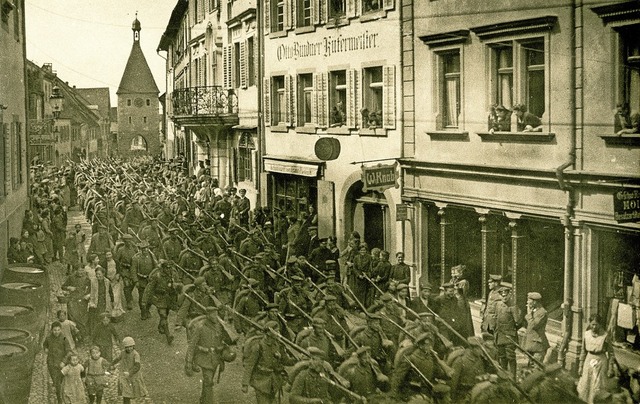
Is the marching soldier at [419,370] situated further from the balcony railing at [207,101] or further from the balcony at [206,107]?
the balcony railing at [207,101]

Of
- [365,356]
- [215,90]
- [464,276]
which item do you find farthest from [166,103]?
[365,356]

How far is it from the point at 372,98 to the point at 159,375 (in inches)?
357

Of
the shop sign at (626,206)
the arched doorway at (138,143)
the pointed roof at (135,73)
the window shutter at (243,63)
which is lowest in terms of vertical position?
the shop sign at (626,206)

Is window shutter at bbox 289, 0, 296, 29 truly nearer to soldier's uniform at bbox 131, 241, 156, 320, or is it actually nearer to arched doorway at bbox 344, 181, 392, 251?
arched doorway at bbox 344, 181, 392, 251

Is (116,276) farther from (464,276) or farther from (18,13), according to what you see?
(464,276)

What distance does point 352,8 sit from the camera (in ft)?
62.7

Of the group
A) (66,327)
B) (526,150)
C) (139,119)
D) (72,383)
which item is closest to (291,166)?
(526,150)

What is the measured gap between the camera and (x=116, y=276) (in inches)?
641

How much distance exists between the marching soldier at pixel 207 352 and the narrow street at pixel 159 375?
495mm

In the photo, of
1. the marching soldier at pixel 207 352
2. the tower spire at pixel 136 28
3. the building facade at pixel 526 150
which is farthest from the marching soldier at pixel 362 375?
the tower spire at pixel 136 28

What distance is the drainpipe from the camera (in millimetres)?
12547

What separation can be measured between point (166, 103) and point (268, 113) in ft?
39.7

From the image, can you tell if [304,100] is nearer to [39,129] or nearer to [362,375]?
[39,129]

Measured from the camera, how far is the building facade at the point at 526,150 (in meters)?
11.9
